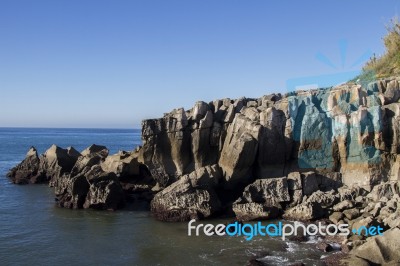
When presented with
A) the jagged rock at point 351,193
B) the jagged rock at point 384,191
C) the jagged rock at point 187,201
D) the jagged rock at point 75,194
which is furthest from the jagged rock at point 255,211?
the jagged rock at point 75,194

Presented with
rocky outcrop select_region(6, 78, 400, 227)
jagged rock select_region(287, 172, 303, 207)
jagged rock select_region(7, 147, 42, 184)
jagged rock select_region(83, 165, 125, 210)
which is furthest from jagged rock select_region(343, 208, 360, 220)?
jagged rock select_region(7, 147, 42, 184)

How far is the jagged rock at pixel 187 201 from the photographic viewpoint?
2934cm

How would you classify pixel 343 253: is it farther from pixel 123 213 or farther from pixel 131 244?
pixel 123 213

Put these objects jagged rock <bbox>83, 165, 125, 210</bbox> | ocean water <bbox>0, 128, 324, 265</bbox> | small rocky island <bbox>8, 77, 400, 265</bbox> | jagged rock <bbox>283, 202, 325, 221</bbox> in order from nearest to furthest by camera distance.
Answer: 1. ocean water <bbox>0, 128, 324, 265</bbox>
2. jagged rock <bbox>283, 202, 325, 221</bbox>
3. small rocky island <bbox>8, 77, 400, 265</bbox>
4. jagged rock <bbox>83, 165, 125, 210</bbox>

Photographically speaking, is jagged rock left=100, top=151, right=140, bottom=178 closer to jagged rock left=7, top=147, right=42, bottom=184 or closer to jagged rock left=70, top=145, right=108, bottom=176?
jagged rock left=70, top=145, right=108, bottom=176

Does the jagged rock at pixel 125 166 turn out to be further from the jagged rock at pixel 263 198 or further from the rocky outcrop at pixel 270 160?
the jagged rock at pixel 263 198

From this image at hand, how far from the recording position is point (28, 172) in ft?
161

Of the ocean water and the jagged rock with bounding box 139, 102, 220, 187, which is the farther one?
the jagged rock with bounding box 139, 102, 220, 187

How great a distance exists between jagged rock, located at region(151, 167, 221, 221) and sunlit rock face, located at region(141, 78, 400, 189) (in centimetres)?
315

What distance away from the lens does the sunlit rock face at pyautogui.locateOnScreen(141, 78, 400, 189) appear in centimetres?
3200

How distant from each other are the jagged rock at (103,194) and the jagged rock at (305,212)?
13030mm

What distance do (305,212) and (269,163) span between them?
6.53m

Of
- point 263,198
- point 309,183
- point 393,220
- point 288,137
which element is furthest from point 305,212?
point 288,137

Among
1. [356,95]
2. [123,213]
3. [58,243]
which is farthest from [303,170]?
[58,243]
